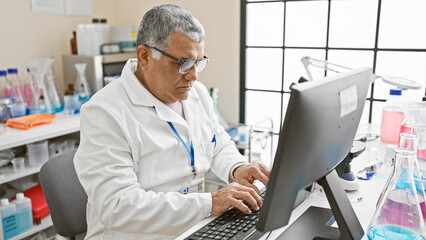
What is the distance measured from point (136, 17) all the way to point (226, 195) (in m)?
2.48

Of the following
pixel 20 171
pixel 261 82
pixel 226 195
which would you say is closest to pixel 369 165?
pixel 226 195

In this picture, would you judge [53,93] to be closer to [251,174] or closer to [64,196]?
[64,196]

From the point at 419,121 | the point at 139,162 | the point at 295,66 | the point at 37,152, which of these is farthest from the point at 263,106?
the point at 139,162

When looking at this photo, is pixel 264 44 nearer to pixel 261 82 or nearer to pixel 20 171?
pixel 261 82

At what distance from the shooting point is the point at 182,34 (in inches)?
49.4

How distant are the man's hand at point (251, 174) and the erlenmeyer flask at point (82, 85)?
169 centimetres

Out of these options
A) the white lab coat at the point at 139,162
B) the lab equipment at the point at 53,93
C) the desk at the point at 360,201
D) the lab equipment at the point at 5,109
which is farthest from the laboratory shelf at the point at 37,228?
the desk at the point at 360,201

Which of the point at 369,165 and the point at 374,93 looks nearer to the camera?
the point at 369,165

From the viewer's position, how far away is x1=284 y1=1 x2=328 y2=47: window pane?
257 centimetres

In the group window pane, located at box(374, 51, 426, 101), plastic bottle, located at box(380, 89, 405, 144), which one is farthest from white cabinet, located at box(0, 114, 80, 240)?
window pane, located at box(374, 51, 426, 101)

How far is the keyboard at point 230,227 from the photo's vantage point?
97 cm

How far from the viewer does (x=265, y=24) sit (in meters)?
2.80

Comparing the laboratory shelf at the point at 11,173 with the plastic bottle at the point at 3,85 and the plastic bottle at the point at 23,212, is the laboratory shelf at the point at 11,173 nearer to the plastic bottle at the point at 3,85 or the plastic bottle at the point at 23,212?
the plastic bottle at the point at 23,212

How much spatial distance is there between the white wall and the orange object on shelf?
0.49 m
